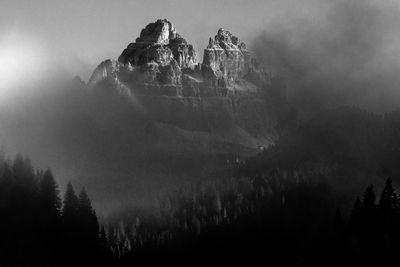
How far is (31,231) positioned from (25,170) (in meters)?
21.4

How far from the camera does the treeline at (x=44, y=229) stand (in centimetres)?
17341

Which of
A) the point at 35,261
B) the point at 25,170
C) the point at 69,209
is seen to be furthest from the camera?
the point at 25,170

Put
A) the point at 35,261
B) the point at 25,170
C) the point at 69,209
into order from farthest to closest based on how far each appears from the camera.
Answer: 1. the point at 25,170
2. the point at 69,209
3. the point at 35,261

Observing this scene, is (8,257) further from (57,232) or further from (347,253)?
(347,253)

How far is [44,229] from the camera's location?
179 m

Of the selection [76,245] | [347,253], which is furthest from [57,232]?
[347,253]

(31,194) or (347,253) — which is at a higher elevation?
(31,194)

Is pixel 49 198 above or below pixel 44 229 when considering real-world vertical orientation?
above

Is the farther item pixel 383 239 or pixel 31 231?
pixel 383 239

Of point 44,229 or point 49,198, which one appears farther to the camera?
point 49,198

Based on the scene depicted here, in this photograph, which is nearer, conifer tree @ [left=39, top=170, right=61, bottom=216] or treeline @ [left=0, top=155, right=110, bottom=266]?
treeline @ [left=0, top=155, right=110, bottom=266]

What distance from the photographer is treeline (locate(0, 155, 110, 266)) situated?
17341 centimetres

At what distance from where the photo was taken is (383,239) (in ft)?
622

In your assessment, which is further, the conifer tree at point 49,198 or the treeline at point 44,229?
the conifer tree at point 49,198
